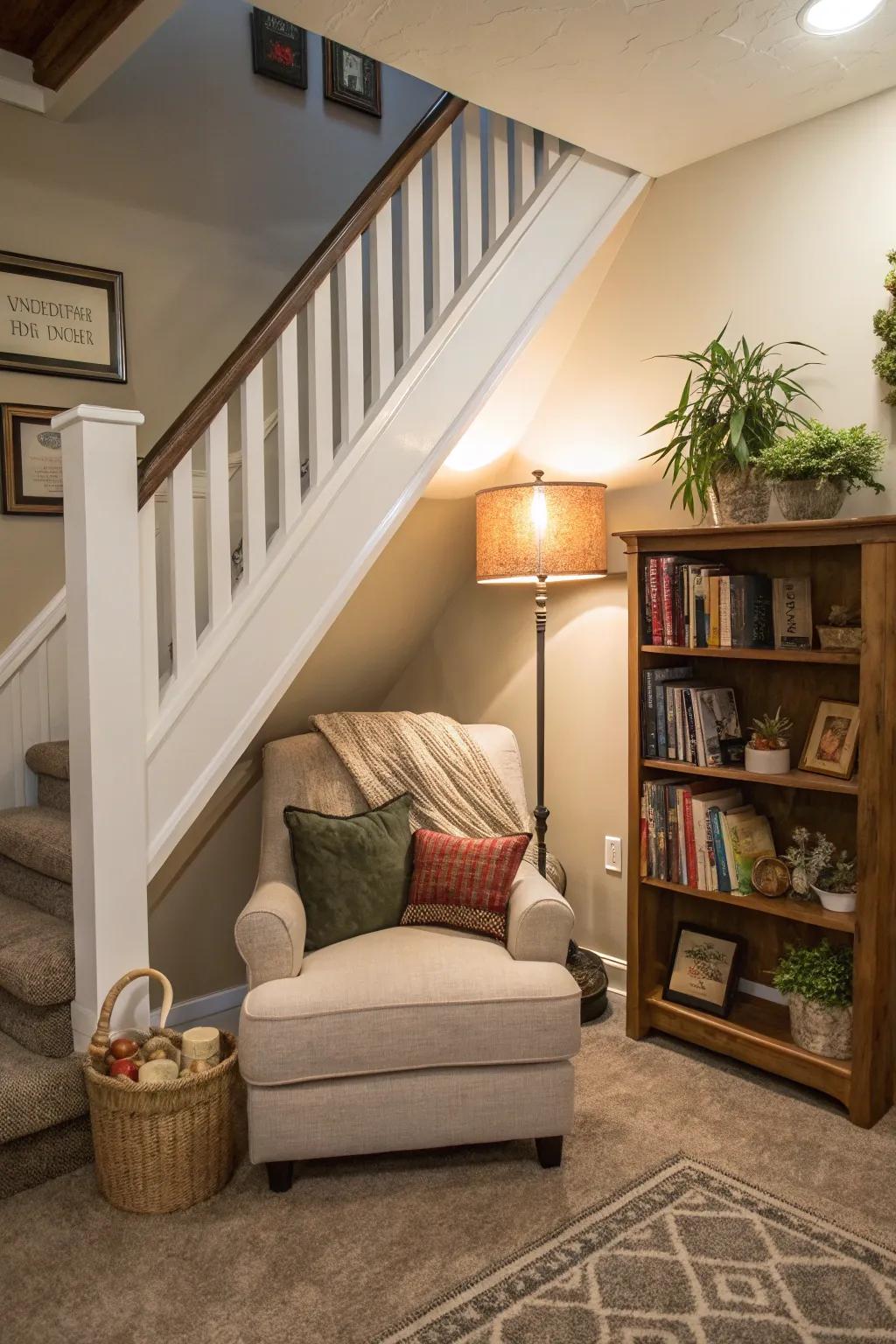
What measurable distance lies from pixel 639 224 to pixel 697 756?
5.49 ft

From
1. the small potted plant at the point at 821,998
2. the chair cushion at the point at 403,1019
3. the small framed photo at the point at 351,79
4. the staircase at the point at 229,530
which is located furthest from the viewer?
the small framed photo at the point at 351,79

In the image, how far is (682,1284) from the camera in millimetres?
1903

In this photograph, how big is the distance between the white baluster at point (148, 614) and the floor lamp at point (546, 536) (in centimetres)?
111

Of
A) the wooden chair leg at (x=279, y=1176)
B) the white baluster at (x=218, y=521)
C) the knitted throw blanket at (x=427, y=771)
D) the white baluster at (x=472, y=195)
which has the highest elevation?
the white baluster at (x=472, y=195)

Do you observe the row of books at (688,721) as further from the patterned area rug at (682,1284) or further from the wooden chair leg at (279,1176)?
the wooden chair leg at (279,1176)

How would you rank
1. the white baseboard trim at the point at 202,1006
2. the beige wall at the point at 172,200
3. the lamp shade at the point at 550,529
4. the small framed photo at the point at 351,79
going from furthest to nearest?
the small framed photo at the point at 351,79 < the white baseboard trim at the point at 202,1006 < the beige wall at the point at 172,200 < the lamp shade at the point at 550,529

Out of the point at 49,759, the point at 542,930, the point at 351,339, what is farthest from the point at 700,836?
the point at 49,759

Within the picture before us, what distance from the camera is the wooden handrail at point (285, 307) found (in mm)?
2363

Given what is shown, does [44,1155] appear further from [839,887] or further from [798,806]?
[798,806]

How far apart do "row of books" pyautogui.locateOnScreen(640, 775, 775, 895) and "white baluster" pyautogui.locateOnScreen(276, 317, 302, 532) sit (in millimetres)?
1291

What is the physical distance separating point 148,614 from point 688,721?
149cm

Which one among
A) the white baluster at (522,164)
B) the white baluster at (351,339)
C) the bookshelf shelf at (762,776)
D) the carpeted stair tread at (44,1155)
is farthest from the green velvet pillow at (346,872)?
the white baluster at (522,164)

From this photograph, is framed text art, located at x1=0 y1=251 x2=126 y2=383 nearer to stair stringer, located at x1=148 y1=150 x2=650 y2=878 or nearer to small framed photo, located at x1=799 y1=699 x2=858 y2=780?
stair stringer, located at x1=148 y1=150 x2=650 y2=878

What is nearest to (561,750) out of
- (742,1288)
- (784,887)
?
(784,887)
